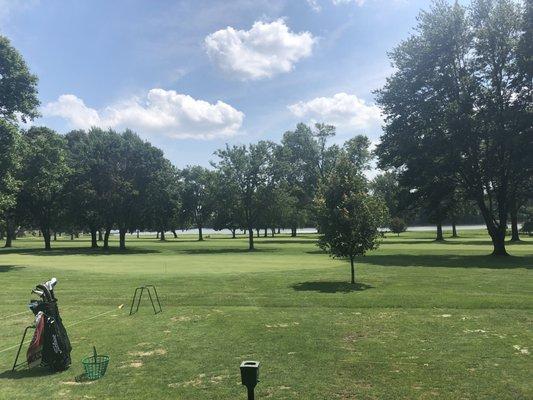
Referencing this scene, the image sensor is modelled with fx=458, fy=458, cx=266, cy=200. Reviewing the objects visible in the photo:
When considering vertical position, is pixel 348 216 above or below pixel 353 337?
above

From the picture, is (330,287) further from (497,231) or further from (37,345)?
(497,231)

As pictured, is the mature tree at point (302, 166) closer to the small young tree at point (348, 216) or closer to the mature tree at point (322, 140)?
the mature tree at point (322, 140)

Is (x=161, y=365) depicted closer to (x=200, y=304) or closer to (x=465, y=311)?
(x=200, y=304)

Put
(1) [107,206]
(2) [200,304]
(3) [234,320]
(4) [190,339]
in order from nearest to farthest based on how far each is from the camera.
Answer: (4) [190,339]
(3) [234,320]
(2) [200,304]
(1) [107,206]

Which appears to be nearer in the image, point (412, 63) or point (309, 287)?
point (309, 287)

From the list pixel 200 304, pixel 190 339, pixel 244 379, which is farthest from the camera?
pixel 200 304

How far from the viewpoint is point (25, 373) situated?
29.9 ft

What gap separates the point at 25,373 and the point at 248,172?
2050 inches

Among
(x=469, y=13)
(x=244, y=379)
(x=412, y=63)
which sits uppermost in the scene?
(x=469, y=13)

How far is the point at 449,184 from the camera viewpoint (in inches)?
1730

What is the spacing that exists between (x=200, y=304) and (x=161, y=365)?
734 centimetres

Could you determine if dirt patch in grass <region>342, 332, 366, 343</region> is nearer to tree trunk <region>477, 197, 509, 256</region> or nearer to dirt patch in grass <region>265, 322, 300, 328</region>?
dirt patch in grass <region>265, 322, 300, 328</region>

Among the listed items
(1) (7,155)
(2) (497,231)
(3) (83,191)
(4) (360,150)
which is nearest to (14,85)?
(1) (7,155)

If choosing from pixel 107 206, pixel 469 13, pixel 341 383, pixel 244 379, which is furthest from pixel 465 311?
pixel 107 206
